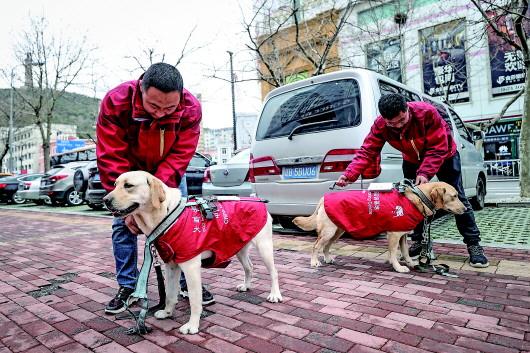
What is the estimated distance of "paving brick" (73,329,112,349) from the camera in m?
2.22

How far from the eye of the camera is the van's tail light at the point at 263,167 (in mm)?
5205

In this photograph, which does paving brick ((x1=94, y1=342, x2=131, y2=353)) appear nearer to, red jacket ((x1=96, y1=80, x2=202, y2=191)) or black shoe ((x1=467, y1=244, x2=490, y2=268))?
red jacket ((x1=96, y1=80, x2=202, y2=191))

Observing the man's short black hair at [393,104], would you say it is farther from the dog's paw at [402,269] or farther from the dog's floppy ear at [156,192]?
the dog's floppy ear at [156,192]

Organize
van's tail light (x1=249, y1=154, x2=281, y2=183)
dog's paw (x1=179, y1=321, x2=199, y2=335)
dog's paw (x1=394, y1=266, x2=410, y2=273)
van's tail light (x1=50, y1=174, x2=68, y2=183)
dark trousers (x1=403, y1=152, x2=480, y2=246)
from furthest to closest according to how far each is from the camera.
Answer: van's tail light (x1=50, y1=174, x2=68, y2=183)
van's tail light (x1=249, y1=154, x2=281, y2=183)
dark trousers (x1=403, y1=152, x2=480, y2=246)
dog's paw (x1=394, y1=266, x2=410, y2=273)
dog's paw (x1=179, y1=321, x2=199, y2=335)

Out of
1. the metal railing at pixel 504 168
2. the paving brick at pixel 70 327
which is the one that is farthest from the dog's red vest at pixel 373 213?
the metal railing at pixel 504 168

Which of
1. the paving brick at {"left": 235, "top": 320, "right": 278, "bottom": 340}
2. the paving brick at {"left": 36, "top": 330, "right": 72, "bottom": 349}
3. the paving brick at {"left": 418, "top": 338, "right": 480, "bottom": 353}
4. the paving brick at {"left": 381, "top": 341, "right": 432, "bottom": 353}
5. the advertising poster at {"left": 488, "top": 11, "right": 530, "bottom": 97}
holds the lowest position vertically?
→ the paving brick at {"left": 418, "top": 338, "right": 480, "bottom": 353}

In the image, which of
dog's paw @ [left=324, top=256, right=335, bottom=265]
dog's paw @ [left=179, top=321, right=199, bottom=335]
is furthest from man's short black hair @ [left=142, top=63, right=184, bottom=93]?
dog's paw @ [left=324, top=256, right=335, bottom=265]

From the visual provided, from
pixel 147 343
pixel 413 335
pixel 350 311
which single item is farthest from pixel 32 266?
pixel 413 335

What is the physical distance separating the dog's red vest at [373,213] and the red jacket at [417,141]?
396 millimetres

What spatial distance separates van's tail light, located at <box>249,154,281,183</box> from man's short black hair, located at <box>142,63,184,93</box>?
2980 millimetres

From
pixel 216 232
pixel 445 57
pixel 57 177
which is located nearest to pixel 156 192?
pixel 216 232

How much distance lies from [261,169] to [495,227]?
3757 millimetres

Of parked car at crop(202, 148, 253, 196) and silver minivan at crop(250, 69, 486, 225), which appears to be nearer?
silver minivan at crop(250, 69, 486, 225)

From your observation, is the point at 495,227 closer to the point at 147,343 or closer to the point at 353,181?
the point at 353,181
